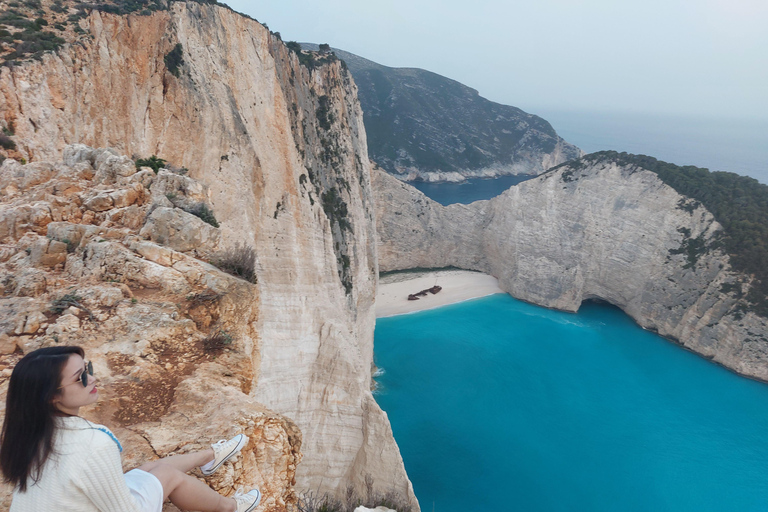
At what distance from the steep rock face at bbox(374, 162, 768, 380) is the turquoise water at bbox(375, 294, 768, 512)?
2.32 metres

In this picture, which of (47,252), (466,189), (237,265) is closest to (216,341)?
(237,265)

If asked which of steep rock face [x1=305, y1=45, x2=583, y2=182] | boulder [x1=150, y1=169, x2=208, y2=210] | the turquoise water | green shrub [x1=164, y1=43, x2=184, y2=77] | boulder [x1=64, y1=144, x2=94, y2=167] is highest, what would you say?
steep rock face [x1=305, y1=45, x2=583, y2=182]

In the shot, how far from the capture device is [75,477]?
6.24ft

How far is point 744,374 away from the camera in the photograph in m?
24.3

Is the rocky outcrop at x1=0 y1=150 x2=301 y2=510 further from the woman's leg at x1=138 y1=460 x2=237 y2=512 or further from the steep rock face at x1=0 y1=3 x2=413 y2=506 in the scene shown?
the steep rock face at x1=0 y1=3 x2=413 y2=506

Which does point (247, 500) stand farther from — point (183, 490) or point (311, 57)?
point (311, 57)

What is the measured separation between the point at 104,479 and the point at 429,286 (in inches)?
1290

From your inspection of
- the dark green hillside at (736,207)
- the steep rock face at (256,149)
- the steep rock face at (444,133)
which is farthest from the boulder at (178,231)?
the steep rock face at (444,133)

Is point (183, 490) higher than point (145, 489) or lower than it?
lower

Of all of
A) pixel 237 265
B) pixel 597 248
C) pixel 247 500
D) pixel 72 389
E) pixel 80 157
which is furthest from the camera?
pixel 597 248

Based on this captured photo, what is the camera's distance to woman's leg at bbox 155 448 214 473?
265 cm

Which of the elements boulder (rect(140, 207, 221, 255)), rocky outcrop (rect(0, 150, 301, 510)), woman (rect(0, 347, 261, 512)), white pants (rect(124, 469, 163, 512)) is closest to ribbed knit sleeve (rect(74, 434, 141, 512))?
woman (rect(0, 347, 261, 512))

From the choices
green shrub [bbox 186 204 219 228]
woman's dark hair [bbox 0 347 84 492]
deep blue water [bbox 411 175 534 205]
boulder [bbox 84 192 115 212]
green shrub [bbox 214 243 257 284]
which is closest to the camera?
woman's dark hair [bbox 0 347 84 492]

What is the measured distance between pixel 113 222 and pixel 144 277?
1349 millimetres
